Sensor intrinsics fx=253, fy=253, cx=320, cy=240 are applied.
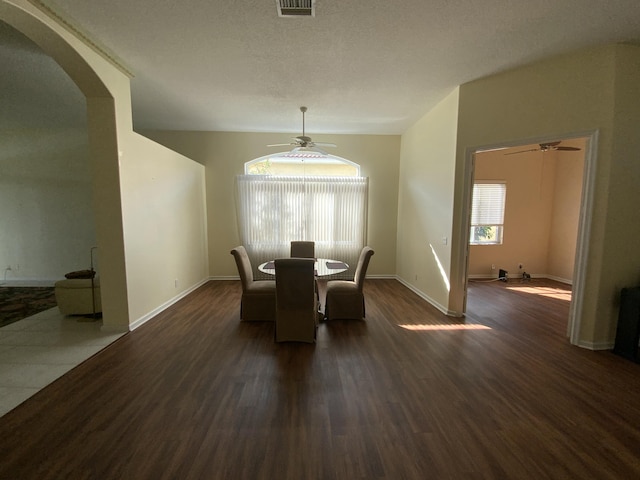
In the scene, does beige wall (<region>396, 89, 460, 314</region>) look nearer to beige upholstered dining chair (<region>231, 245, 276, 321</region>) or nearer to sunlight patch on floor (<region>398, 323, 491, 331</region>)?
sunlight patch on floor (<region>398, 323, 491, 331</region>)

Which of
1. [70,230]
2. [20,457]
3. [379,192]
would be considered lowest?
[20,457]

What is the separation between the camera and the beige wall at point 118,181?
238 centimetres

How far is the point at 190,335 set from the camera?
10.3ft

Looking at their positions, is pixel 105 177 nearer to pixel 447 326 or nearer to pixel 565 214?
pixel 447 326

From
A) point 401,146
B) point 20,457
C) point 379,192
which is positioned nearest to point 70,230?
point 20,457

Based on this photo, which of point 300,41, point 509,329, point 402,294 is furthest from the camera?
point 402,294

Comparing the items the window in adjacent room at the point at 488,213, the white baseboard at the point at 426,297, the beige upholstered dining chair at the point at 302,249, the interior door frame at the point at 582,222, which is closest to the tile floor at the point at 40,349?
the beige upholstered dining chair at the point at 302,249

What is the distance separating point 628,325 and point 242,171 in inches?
246

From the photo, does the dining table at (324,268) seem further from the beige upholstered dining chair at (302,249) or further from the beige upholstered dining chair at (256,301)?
the beige upholstered dining chair at (302,249)

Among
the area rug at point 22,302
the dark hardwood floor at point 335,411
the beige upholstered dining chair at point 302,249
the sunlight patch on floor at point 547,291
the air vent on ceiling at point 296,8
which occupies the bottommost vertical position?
the dark hardwood floor at point 335,411

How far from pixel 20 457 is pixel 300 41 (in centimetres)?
381

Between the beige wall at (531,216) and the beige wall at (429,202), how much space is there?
1870 millimetres

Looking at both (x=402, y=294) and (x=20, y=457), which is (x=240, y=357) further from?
(x=402, y=294)

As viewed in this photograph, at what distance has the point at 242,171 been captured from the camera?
18.4 ft
